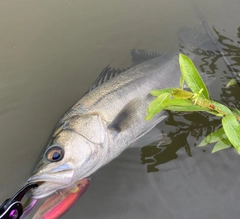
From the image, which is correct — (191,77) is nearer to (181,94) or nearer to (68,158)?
(181,94)

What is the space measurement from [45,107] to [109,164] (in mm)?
986

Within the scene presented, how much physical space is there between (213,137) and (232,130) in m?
0.76

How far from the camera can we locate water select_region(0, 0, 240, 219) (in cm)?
272

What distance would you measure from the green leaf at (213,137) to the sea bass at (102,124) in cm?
44

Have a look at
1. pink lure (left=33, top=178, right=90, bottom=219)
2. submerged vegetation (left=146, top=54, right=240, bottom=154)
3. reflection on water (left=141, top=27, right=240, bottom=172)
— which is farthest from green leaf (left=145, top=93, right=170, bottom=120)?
reflection on water (left=141, top=27, right=240, bottom=172)

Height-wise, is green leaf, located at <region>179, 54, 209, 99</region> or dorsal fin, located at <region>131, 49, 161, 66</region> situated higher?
green leaf, located at <region>179, 54, 209, 99</region>

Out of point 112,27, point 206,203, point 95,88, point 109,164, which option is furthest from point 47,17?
point 206,203

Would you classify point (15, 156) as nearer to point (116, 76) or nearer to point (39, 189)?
point (39, 189)

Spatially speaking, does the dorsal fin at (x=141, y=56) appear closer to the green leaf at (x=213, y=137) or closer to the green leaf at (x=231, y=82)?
the green leaf at (x=231, y=82)

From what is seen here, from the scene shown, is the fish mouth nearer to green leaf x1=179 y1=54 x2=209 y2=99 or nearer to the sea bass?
the sea bass

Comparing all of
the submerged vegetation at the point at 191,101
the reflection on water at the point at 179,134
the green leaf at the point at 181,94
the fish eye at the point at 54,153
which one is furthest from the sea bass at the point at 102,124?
the green leaf at the point at 181,94

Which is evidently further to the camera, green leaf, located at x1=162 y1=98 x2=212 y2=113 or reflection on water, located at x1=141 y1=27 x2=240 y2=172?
reflection on water, located at x1=141 y1=27 x2=240 y2=172

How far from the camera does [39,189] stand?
232 centimetres

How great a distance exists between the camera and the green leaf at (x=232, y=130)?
1.94 m
